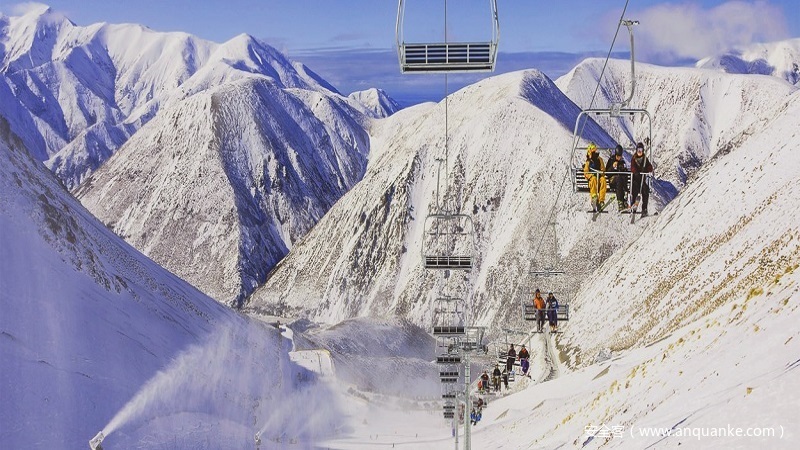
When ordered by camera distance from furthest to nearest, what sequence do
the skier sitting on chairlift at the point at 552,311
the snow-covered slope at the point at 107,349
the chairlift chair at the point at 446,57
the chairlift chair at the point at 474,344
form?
the snow-covered slope at the point at 107,349 → the chairlift chair at the point at 474,344 → the skier sitting on chairlift at the point at 552,311 → the chairlift chair at the point at 446,57

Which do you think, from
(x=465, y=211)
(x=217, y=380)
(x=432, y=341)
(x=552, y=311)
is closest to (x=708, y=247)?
(x=217, y=380)

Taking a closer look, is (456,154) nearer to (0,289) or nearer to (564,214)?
(564,214)

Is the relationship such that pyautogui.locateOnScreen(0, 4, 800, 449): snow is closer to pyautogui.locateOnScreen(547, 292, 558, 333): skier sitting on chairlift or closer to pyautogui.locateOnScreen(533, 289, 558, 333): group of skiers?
pyautogui.locateOnScreen(533, 289, 558, 333): group of skiers

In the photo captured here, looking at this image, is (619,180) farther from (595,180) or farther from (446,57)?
(446,57)

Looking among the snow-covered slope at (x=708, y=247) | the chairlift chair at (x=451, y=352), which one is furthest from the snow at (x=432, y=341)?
the chairlift chair at (x=451, y=352)

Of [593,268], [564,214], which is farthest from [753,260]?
[564,214]

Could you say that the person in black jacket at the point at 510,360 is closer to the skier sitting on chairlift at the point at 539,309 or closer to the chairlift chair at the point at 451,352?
the chairlift chair at the point at 451,352
